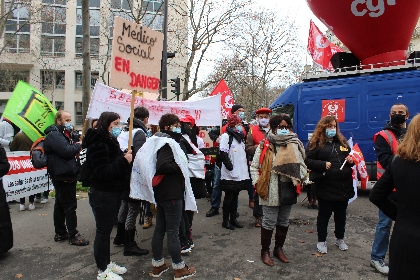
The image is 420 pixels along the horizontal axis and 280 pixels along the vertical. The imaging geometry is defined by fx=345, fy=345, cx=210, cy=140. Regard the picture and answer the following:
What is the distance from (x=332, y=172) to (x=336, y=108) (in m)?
4.75

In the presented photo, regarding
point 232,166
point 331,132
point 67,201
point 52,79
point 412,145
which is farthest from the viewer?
point 52,79

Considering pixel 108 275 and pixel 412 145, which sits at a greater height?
pixel 412 145

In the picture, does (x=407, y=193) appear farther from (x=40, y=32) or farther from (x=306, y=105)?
(x=40, y=32)

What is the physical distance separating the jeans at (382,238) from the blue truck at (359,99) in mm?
4554

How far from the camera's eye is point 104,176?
10.9 ft

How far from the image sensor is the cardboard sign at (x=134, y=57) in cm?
380

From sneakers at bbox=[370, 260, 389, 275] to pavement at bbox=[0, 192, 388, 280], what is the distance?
0.07m

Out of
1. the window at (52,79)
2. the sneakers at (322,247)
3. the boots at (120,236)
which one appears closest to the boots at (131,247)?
the boots at (120,236)

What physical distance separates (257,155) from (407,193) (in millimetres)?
2273

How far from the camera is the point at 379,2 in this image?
949 cm

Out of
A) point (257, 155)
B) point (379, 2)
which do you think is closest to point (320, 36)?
point (379, 2)

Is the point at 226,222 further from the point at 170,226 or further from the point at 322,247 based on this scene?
the point at 170,226

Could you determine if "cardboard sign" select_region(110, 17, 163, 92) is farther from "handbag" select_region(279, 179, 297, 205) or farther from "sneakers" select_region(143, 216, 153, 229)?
"sneakers" select_region(143, 216, 153, 229)

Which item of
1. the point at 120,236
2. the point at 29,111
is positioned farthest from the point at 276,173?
the point at 29,111
